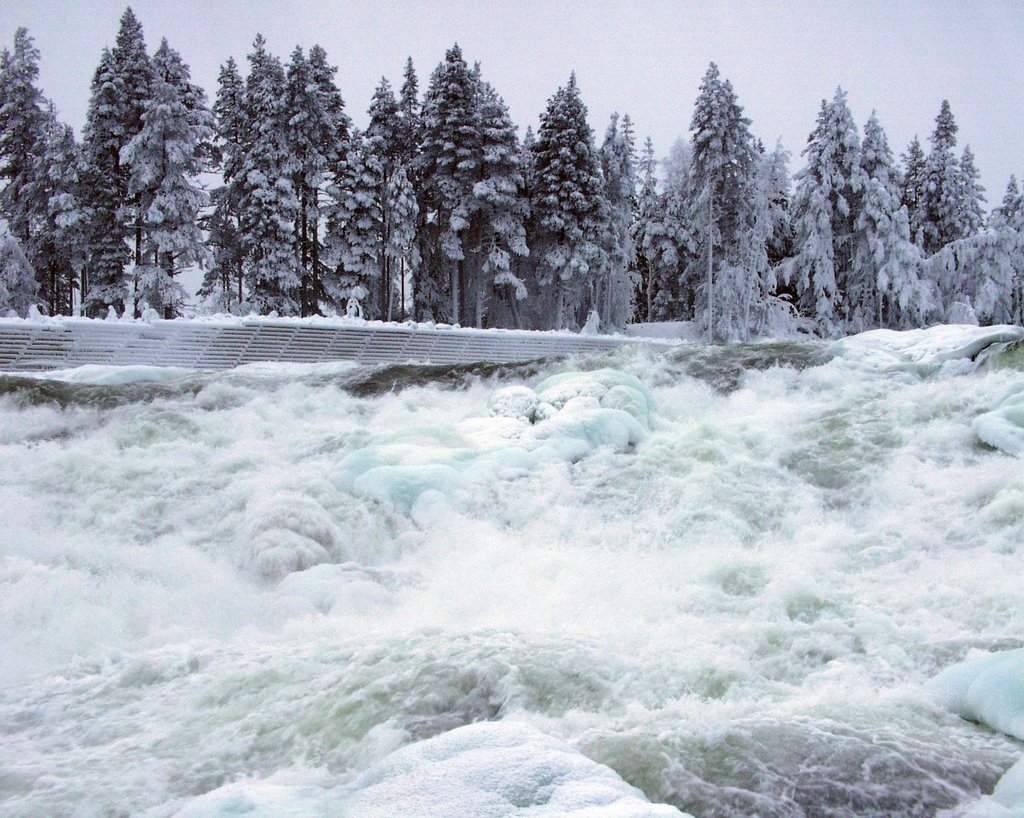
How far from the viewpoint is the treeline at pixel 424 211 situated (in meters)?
22.2

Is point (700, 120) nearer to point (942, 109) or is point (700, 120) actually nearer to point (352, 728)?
point (942, 109)

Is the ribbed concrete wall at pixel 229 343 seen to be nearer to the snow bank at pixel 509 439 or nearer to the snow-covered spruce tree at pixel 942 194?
the snow bank at pixel 509 439

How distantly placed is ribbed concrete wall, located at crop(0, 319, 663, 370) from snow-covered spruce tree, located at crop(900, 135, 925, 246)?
71.8ft

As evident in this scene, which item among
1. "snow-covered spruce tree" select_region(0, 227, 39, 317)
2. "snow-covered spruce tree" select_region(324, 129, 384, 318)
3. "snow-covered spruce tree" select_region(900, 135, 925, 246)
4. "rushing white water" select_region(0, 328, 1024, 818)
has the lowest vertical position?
"rushing white water" select_region(0, 328, 1024, 818)

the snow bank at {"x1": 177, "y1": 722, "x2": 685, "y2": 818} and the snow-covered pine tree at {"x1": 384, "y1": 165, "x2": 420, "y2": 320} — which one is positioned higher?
the snow-covered pine tree at {"x1": 384, "y1": 165, "x2": 420, "y2": 320}

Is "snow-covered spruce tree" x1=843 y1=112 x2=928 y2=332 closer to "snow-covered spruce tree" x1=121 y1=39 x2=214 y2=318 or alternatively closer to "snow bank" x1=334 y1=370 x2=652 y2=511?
"snow bank" x1=334 y1=370 x2=652 y2=511

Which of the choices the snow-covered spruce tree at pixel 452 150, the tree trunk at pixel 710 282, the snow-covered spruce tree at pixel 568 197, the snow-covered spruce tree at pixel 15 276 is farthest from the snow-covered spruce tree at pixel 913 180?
the snow-covered spruce tree at pixel 15 276

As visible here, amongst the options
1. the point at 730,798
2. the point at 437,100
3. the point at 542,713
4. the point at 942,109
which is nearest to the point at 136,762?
the point at 542,713

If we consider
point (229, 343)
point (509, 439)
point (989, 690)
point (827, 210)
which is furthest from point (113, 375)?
point (827, 210)

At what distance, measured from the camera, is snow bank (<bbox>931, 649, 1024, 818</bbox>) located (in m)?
2.61

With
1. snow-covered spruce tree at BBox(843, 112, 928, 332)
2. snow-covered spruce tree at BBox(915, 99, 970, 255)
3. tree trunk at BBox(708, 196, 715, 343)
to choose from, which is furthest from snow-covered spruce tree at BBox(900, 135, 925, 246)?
tree trunk at BBox(708, 196, 715, 343)

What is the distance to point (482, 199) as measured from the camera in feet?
82.4

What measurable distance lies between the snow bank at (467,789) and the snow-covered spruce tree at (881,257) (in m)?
25.0

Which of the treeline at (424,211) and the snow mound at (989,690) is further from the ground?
the treeline at (424,211)
